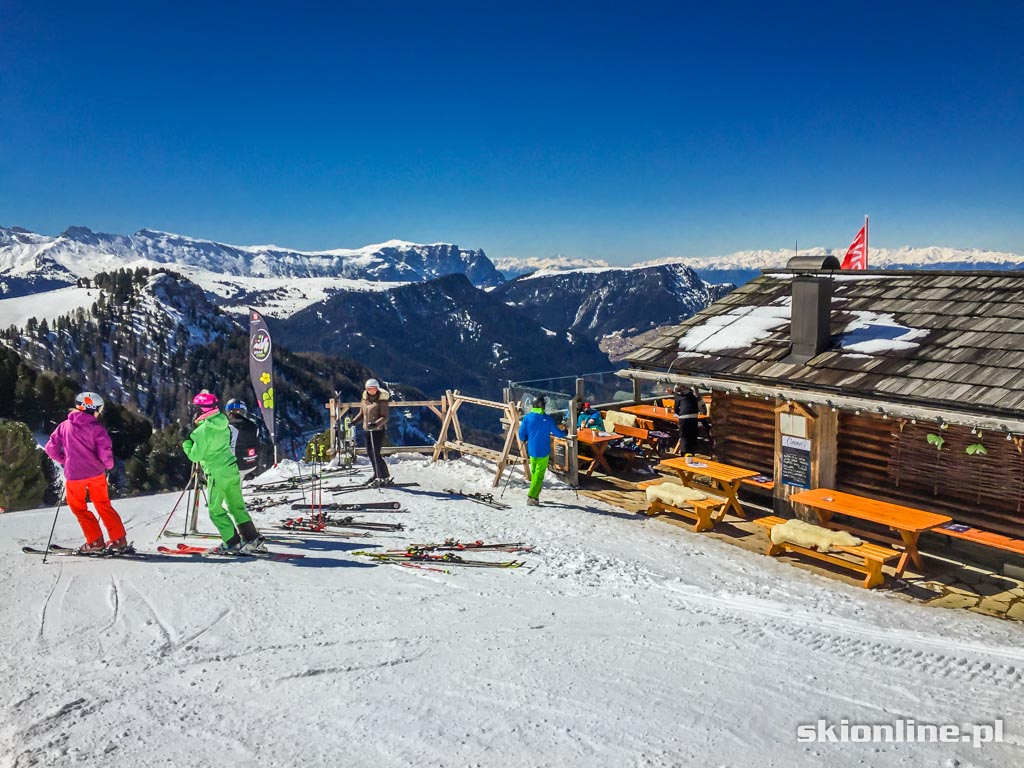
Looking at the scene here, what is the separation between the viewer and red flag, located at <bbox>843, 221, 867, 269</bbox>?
18.2 m

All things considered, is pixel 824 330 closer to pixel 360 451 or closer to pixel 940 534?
pixel 940 534

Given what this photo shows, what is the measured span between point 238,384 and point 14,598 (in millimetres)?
155578

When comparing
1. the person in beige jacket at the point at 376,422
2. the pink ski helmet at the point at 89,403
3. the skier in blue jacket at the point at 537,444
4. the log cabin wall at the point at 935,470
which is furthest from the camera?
the person in beige jacket at the point at 376,422

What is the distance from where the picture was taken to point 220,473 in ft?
27.5

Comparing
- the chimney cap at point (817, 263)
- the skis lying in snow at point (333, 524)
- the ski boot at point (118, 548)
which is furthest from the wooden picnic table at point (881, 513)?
the ski boot at point (118, 548)

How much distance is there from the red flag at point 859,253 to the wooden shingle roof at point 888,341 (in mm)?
5021

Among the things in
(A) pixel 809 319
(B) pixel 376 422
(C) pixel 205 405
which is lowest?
(B) pixel 376 422

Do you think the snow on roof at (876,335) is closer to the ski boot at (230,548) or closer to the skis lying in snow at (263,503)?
the ski boot at (230,548)

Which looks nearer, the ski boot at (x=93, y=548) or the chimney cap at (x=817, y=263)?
the ski boot at (x=93, y=548)

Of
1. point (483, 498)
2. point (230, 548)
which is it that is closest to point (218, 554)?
point (230, 548)

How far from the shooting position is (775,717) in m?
5.10

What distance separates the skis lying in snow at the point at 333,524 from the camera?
1036 cm

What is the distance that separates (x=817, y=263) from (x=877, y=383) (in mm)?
4237

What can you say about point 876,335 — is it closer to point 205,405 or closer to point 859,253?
point 859,253
